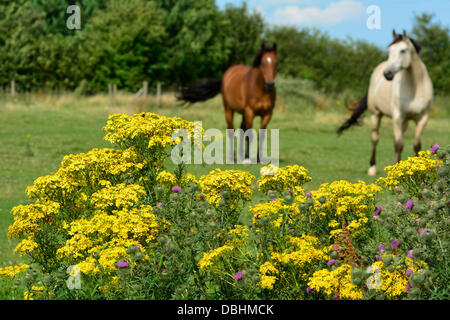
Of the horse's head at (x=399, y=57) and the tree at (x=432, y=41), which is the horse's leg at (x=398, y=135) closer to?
the horse's head at (x=399, y=57)

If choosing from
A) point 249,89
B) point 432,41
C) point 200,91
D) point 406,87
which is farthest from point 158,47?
point 406,87

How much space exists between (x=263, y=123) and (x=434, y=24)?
118 feet

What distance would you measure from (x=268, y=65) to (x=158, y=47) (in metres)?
36.3

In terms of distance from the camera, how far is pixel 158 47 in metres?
47.2

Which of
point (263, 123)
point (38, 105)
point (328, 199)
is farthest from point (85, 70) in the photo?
point (328, 199)

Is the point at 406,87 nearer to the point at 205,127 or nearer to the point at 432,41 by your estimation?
the point at 205,127

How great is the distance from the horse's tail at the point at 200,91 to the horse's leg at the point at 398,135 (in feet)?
16.8

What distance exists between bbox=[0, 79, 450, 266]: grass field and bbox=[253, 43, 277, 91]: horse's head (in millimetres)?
1858

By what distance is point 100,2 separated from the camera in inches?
2076

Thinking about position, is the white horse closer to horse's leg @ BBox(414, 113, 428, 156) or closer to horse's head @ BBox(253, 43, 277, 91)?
horse's leg @ BBox(414, 113, 428, 156)

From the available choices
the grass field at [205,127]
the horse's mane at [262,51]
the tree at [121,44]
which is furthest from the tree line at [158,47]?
the horse's mane at [262,51]
